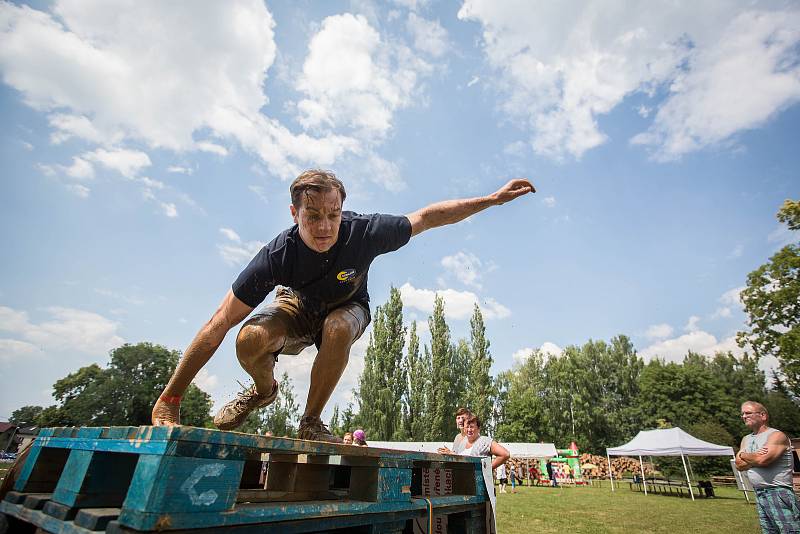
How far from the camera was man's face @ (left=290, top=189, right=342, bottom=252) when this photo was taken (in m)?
2.52

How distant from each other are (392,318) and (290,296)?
3152cm

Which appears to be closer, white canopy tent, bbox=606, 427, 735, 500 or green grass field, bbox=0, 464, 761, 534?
green grass field, bbox=0, 464, 761, 534

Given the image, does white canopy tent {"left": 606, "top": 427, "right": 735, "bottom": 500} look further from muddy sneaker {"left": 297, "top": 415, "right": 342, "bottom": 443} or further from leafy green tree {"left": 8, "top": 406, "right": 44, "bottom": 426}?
leafy green tree {"left": 8, "top": 406, "right": 44, "bottom": 426}

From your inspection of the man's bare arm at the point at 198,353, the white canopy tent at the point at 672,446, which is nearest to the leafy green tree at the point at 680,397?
the white canopy tent at the point at 672,446

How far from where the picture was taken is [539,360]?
53406 millimetres

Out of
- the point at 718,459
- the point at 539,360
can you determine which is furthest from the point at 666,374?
the point at 718,459

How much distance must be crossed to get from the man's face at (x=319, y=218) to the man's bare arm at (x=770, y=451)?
596 cm

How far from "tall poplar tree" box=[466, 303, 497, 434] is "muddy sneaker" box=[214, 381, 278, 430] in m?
33.1

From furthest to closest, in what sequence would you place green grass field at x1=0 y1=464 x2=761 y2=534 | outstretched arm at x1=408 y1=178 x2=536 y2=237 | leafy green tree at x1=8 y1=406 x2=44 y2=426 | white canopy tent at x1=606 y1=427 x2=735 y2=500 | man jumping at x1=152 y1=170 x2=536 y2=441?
leafy green tree at x1=8 y1=406 x2=44 y2=426, white canopy tent at x1=606 y1=427 x2=735 y2=500, green grass field at x1=0 y1=464 x2=761 y2=534, outstretched arm at x1=408 y1=178 x2=536 y2=237, man jumping at x1=152 y1=170 x2=536 y2=441

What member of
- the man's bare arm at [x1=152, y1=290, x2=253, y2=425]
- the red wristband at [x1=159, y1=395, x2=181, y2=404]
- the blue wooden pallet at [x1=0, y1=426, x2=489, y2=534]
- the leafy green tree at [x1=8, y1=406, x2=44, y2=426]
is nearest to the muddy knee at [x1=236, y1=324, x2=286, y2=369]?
the man's bare arm at [x1=152, y1=290, x2=253, y2=425]

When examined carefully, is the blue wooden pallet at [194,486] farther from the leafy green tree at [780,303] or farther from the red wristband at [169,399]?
the leafy green tree at [780,303]

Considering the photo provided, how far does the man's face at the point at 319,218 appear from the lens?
252 cm

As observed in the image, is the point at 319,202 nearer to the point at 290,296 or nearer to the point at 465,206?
the point at 290,296

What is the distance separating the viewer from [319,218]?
254 cm
